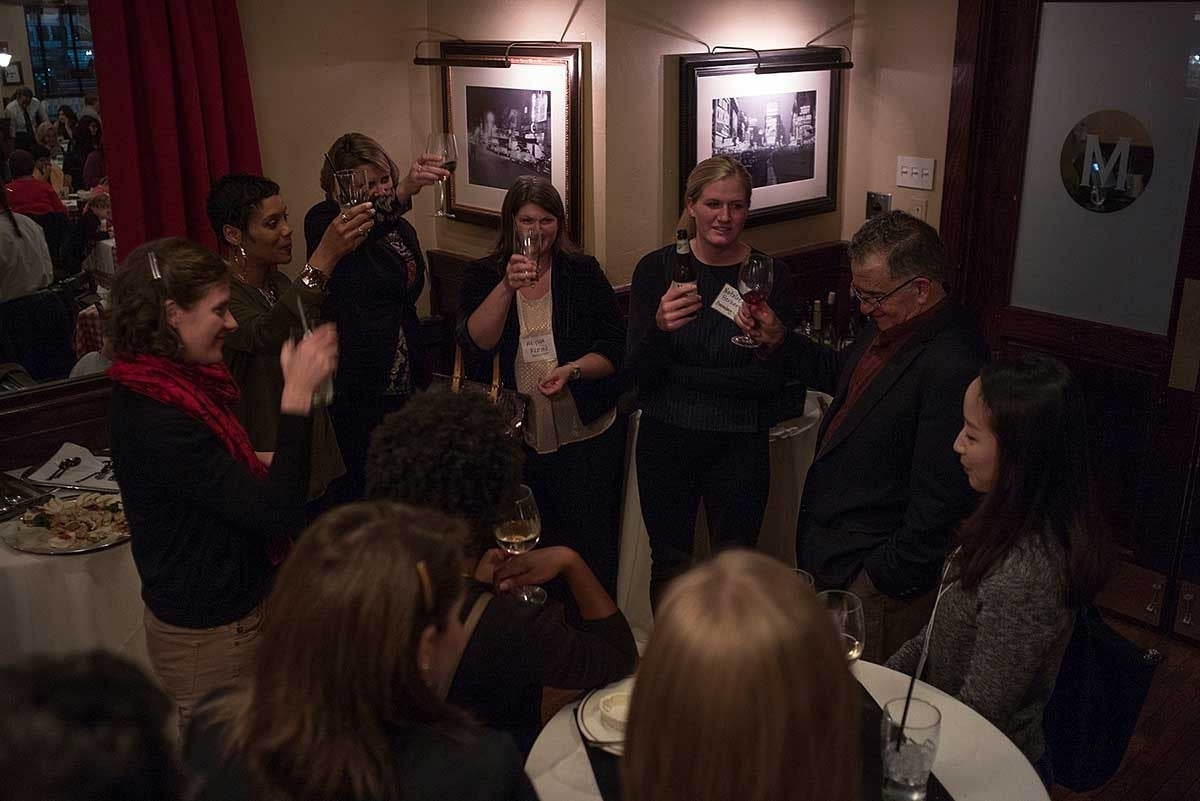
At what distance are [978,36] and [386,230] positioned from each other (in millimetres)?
2314

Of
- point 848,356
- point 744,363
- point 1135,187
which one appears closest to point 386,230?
point 744,363

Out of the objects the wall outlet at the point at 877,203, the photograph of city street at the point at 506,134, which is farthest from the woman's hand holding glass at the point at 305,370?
the wall outlet at the point at 877,203

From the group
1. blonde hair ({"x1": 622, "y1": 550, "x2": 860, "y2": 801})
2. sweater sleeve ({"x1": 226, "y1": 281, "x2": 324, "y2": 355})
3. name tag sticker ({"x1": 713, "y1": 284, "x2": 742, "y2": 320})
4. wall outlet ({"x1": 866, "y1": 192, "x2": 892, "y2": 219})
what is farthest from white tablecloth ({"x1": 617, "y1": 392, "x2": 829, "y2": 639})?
blonde hair ({"x1": 622, "y1": 550, "x2": 860, "y2": 801})

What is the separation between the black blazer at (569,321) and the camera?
325 centimetres

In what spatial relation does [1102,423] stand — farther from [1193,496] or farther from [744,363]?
[744,363]

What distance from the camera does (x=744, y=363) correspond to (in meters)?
3.04

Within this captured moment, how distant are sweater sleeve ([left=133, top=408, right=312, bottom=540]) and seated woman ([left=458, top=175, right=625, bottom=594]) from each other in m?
1.23

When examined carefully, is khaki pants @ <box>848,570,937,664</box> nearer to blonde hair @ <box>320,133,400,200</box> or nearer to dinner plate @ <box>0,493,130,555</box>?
dinner plate @ <box>0,493,130,555</box>

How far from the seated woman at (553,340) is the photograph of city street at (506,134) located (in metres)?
0.84

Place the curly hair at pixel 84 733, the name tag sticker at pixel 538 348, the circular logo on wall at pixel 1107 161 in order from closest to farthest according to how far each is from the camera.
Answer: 1. the curly hair at pixel 84 733
2. the name tag sticker at pixel 538 348
3. the circular logo on wall at pixel 1107 161

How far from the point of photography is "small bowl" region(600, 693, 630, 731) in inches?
71.3

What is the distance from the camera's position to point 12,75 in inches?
130

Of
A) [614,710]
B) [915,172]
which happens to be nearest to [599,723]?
[614,710]

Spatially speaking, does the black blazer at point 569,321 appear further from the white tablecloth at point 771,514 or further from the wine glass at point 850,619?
the wine glass at point 850,619
